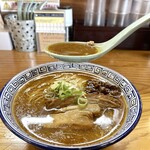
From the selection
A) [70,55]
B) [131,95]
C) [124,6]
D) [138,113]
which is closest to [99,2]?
[124,6]

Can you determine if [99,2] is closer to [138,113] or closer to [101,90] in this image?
[101,90]

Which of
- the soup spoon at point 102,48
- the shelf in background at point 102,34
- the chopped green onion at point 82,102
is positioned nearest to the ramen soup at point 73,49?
the soup spoon at point 102,48

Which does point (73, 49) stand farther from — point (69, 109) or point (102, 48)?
point (69, 109)

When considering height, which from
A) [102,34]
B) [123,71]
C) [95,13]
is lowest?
[123,71]

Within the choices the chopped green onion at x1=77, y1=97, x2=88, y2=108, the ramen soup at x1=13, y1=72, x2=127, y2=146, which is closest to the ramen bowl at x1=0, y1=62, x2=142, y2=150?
the ramen soup at x1=13, y1=72, x2=127, y2=146

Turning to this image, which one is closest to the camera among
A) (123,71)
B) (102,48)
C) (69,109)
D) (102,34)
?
(69,109)

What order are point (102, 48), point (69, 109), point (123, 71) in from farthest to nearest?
point (123, 71) → point (102, 48) → point (69, 109)

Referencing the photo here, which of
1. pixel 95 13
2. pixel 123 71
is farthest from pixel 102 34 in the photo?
pixel 123 71
